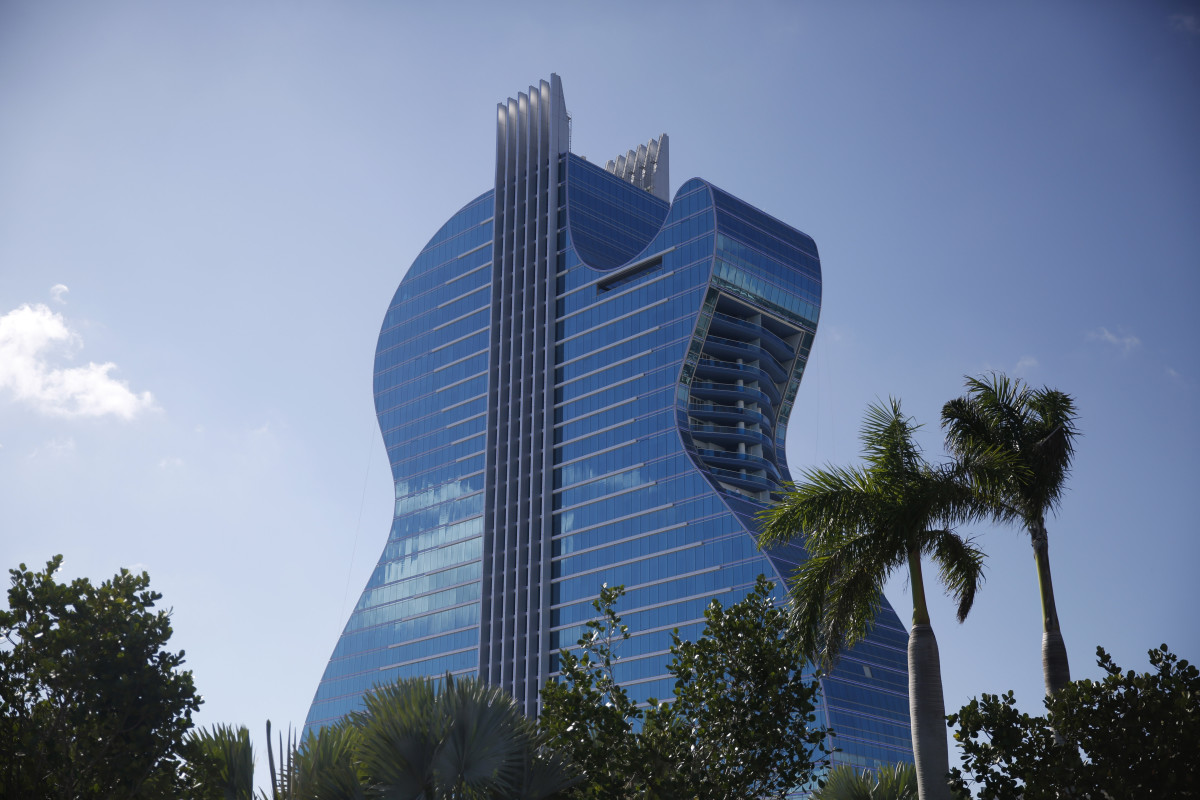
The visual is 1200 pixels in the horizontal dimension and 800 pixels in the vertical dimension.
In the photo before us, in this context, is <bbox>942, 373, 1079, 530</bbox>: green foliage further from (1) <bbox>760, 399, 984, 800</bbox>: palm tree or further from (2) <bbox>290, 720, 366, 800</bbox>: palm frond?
(2) <bbox>290, 720, 366, 800</bbox>: palm frond

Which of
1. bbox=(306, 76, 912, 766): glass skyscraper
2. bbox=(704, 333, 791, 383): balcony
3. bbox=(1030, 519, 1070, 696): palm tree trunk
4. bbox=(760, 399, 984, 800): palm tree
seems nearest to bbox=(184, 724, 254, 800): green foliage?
bbox=(760, 399, 984, 800): palm tree

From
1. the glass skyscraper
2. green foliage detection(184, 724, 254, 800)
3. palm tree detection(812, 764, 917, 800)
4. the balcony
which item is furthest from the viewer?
the balcony

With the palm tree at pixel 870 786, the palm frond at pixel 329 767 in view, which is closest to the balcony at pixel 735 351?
the palm tree at pixel 870 786

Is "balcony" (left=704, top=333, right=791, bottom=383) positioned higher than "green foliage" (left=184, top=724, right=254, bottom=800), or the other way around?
"balcony" (left=704, top=333, right=791, bottom=383)

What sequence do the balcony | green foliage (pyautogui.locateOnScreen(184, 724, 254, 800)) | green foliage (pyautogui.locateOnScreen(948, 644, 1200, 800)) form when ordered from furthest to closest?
1. the balcony
2. green foliage (pyautogui.locateOnScreen(184, 724, 254, 800))
3. green foliage (pyautogui.locateOnScreen(948, 644, 1200, 800))

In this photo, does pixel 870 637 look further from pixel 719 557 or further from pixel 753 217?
pixel 753 217

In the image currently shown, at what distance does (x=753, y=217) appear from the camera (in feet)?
416

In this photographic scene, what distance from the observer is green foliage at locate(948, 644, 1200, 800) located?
2586 cm

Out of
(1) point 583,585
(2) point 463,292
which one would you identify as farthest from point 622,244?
(1) point 583,585

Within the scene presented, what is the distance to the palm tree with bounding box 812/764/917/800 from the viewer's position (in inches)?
1566

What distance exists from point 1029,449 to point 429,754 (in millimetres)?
17032

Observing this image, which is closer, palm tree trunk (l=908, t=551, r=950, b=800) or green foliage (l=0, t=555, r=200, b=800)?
palm tree trunk (l=908, t=551, r=950, b=800)

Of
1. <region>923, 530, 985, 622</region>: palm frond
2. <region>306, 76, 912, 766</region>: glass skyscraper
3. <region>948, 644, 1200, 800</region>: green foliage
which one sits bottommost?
<region>948, 644, 1200, 800</region>: green foliage

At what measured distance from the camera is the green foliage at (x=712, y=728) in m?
33.4
